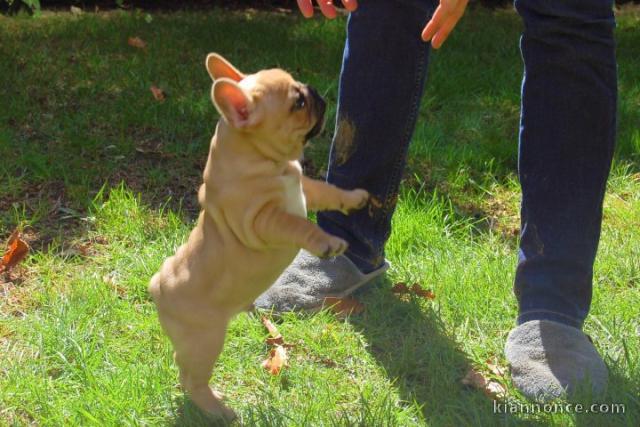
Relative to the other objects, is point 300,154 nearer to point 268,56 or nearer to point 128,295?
point 128,295

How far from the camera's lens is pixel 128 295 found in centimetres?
324

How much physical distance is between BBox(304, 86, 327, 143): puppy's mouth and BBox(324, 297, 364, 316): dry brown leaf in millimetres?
944

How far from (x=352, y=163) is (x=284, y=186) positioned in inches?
33.9

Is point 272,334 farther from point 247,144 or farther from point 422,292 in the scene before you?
point 247,144

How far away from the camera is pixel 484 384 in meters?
2.69

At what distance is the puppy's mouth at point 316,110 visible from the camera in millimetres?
2287

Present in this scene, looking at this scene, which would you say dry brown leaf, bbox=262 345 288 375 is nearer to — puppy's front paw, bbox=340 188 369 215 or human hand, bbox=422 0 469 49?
puppy's front paw, bbox=340 188 369 215

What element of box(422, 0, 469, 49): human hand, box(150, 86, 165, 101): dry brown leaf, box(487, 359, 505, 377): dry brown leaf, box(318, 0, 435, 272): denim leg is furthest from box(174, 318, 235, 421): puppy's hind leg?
box(150, 86, 165, 101): dry brown leaf

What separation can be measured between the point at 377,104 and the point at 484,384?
1.02 metres

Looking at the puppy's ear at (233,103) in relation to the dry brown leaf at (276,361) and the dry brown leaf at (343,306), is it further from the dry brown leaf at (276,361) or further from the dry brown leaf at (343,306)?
the dry brown leaf at (343,306)

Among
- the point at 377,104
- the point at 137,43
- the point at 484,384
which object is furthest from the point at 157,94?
the point at 484,384

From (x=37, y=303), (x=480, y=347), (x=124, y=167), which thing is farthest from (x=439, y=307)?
(x=124, y=167)

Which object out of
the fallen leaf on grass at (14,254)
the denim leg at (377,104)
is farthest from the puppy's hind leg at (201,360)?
the fallen leaf on grass at (14,254)

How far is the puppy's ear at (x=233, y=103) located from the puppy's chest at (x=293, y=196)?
0.20 metres
